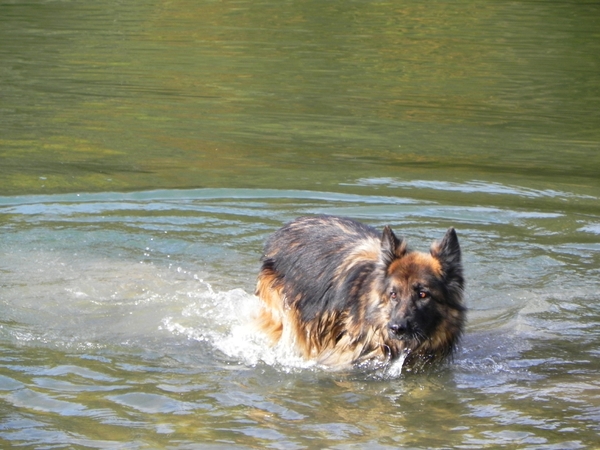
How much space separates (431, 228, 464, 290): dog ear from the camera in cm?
690

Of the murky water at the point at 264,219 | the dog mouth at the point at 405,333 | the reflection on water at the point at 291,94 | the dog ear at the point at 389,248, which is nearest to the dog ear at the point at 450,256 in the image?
the dog ear at the point at 389,248

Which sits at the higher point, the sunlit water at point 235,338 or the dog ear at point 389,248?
the dog ear at point 389,248

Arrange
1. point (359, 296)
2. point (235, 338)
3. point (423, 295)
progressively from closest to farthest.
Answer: point (423, 295)
point (359, 296)
point (235, 338)

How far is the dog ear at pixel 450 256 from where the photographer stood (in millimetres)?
6902

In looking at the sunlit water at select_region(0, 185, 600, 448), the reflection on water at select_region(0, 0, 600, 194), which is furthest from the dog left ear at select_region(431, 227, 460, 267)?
the reflection on water at select_region(0, 0, 600, 194)

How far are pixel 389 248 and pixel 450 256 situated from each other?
427mm

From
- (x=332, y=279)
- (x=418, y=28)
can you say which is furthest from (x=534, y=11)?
(x=332, y=279)

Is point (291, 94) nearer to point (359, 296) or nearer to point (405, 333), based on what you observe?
point (359, 296)

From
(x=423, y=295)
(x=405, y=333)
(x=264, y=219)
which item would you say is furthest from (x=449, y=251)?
(x=264, y=219)

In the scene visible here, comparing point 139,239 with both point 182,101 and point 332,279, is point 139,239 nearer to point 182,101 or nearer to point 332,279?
point 332,279

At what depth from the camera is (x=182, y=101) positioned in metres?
17.9

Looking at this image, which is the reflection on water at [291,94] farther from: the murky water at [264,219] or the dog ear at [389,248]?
the dog ear at [389,248]

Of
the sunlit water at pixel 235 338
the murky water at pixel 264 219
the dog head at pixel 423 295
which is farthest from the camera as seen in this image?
the dog head at pixel 423 295

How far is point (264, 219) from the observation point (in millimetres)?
10852
